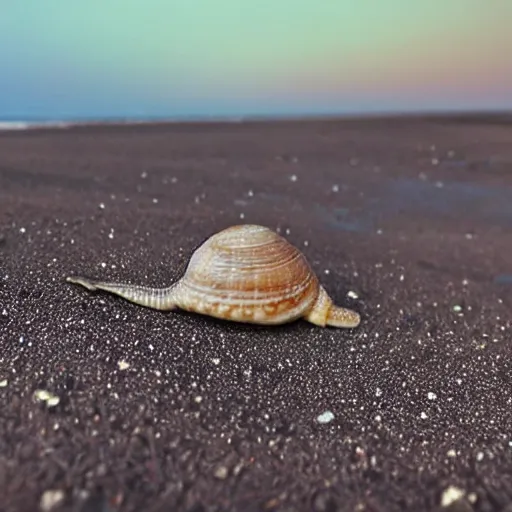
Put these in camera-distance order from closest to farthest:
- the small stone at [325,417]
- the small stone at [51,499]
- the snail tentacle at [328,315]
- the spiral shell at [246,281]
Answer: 1. the small stone at [51,499]
2. the small stone at [325,417]
3. the spiral shell at [246,281]
4. the snail tentacle at [328,315]

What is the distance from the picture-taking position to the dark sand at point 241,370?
1732 mm

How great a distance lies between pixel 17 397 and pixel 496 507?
63.4 inches

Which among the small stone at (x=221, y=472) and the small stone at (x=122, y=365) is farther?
the small stone at (x=122, y=365)

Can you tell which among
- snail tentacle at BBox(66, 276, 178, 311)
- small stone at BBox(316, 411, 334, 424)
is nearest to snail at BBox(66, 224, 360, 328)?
snail tentacle at BBox(66, 276, 178, 311)

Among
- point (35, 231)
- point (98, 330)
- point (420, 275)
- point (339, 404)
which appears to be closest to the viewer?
point (339, 404)

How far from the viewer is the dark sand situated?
5.68ft

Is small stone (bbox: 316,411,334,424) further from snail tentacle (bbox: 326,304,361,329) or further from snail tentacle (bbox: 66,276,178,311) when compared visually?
snail tentacle (bbox: 66,276,178,311)

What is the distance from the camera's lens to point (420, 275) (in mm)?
3736

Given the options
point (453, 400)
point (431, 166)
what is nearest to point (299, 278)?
point (453, 400)

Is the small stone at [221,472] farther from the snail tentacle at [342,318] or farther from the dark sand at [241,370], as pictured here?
the snail tentacle at [342,318]

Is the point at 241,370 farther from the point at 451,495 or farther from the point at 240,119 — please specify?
the point at 240,119

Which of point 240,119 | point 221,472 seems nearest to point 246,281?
point 221,472

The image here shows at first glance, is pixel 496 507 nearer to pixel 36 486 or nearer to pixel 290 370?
pixel 290 370

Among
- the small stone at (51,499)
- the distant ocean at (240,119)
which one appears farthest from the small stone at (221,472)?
the distant ocean at (240,119)
